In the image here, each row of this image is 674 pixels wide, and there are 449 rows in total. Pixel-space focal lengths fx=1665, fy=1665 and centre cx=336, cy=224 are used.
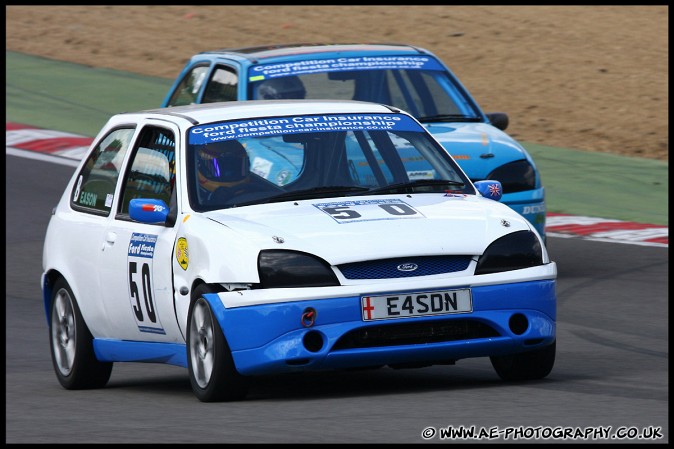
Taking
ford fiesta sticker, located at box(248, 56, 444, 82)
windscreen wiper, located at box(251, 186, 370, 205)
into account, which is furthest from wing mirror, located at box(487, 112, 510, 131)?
windscreen wiper, located at box(251, 186, 370, 205)

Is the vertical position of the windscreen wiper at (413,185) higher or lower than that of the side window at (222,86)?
higher

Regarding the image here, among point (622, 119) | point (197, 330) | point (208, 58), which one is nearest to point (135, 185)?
point (197, 330)

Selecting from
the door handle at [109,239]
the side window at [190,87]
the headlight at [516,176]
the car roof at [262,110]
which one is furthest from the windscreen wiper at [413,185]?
the side window at [190,87]

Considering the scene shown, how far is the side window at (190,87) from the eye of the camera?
46.3 ft

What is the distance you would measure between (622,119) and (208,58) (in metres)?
9.07

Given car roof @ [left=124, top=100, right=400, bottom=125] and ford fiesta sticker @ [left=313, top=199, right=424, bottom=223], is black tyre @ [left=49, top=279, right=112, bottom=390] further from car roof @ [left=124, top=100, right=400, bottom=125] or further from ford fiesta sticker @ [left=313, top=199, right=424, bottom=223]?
ford fiesta sticker @ [left=313, top=199, right=424, bottom=223]

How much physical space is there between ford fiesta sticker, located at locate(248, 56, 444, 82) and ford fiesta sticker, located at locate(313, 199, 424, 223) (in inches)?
202

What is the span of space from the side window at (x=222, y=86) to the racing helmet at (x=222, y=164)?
15.7ft

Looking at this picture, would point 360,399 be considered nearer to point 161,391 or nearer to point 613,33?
point 161,391

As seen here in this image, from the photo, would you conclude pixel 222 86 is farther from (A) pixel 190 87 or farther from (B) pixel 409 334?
(B) pixel 409 334

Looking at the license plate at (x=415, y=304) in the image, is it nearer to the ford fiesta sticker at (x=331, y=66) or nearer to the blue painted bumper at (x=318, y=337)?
the blue painted bumper at (x=318, y=337)

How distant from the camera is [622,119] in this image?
71.6 ft

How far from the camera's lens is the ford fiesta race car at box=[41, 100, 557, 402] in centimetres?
753

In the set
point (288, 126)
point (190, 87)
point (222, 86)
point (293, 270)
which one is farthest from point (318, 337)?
point (190, 87)
